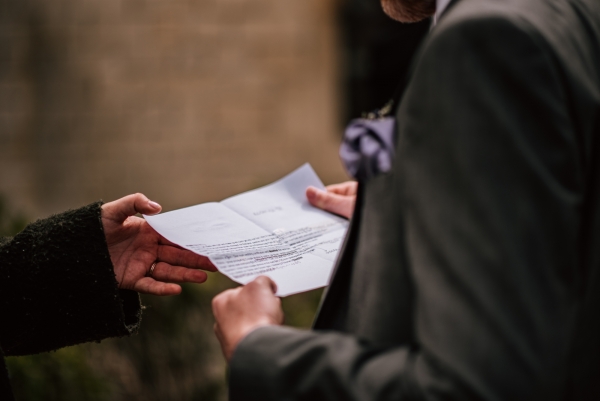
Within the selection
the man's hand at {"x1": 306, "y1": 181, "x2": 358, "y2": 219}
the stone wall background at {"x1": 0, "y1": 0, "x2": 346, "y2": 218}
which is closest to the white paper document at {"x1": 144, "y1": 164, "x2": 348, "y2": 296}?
the man's hand at {"x1": 306, "y1": 181, "x2": 358, "y2": 219}

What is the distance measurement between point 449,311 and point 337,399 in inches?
6.6

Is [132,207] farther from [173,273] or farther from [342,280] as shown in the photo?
[342,280]

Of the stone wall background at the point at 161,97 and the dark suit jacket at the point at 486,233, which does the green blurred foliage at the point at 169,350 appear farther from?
the dark suit jacket at the point at 486,233

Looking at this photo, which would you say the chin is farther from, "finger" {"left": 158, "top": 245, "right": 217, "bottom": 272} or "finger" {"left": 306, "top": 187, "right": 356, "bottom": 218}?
"finger" {"left": 158, "top": 245, "right": 217, "bottom": 272}

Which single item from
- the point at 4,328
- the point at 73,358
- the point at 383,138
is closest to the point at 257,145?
the point at 73,358

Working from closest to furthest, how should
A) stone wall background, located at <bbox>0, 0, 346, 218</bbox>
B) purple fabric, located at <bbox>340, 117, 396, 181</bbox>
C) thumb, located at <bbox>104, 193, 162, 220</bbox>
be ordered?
purple fabric, located at <bbox>340, 117, 396, 181</bbox> → thumb, located at <bbox>104, 193, 162, 220</bbox> → stone wall background, located at <bbox>0, 0, 346, 218</bbox>

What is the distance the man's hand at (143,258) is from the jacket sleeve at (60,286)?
2.8 inches

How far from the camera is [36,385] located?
215cm

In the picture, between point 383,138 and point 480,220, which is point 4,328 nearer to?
point 383,138

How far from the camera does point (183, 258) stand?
1.28 m

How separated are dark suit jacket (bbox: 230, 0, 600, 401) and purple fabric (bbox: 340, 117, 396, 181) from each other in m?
0.03

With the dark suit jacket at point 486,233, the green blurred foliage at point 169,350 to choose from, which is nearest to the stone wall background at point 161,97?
the green blurred foliage at point 169,350

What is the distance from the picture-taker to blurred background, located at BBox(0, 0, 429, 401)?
12.2 ft

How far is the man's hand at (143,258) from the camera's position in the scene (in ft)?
4.07
